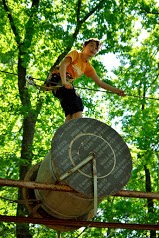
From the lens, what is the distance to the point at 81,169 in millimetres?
3959

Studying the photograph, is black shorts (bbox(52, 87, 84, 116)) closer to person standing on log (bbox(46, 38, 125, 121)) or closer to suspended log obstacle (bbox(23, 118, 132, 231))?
person standing on log (bbox(46, 38, 125, 121))

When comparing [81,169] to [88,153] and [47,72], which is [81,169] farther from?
Answer: [47,72]

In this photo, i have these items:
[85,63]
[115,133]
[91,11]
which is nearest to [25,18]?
[91,11]

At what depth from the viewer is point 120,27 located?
12.2m

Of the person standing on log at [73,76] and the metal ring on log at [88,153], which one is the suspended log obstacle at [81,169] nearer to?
the metal ring on log at [88,153]

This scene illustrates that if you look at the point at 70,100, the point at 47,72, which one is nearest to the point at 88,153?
the point at 70,100

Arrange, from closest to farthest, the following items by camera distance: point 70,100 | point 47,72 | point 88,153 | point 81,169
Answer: point 81,169, point 88,153, point 70,100, point 47,72

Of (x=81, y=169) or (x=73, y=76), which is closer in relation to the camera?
(x=81, y=169)

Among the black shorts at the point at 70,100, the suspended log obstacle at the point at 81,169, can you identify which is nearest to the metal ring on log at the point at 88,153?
the suspended log obstacle at the point at 81,169

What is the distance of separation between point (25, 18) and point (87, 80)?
2.58 m

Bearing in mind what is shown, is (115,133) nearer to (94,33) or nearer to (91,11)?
(94,33)

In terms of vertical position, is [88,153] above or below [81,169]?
above

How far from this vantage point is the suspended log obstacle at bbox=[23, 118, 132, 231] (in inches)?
154

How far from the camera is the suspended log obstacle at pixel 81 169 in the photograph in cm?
391
